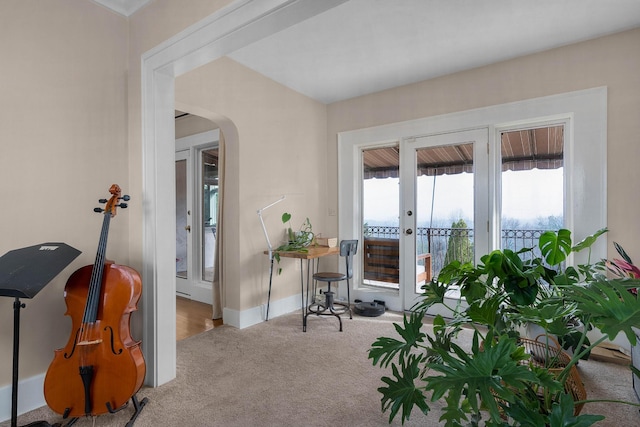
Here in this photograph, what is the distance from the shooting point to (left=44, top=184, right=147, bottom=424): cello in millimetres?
1656

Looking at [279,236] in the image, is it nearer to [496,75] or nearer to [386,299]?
[386,299]

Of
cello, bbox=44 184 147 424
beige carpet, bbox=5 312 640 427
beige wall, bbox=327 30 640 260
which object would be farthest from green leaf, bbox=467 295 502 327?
beige wall, bbox=327 30 640 260

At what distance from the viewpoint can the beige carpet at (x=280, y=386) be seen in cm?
185

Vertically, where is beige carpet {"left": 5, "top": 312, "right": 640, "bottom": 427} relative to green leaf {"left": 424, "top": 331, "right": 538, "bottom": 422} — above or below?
below

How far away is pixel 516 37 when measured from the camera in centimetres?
279

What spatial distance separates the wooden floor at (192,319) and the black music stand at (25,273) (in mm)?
1587

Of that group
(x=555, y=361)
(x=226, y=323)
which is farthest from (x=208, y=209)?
(x=555, y=361)

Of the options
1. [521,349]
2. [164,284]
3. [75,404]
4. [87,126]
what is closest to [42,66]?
[87,126]

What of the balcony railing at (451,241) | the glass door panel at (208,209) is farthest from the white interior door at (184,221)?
the balcony railing at (451,241)

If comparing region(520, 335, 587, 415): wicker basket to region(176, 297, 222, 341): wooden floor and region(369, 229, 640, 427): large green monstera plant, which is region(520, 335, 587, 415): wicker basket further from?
region(176, 297, 222, 341): wooden floor

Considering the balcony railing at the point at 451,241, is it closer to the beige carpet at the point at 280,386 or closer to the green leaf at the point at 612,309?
the beige carpet at the point at 280,386

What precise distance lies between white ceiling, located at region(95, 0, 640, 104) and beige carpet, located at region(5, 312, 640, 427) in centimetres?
257

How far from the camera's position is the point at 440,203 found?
3.72 meters

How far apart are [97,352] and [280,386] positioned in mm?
1091
